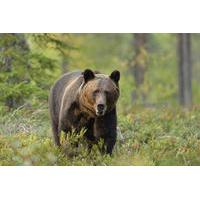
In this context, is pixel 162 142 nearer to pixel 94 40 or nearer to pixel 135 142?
pixel 135 142

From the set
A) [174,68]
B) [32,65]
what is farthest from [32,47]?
[174,68]

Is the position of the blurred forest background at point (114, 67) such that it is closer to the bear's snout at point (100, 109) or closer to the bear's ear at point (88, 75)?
the bear's snout at point (100, 109)

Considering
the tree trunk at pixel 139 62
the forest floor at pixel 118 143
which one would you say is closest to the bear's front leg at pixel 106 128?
the forest floor at pixel 118 143

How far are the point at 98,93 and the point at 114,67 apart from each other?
11.3 metres

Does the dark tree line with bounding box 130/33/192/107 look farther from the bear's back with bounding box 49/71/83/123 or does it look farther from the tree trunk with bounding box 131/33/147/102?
the bear's back with bounding box 49/71/83/123

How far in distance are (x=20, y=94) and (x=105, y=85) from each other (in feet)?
9.50

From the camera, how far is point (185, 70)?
1939 centimetres

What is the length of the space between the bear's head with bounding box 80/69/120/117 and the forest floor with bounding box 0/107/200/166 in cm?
46

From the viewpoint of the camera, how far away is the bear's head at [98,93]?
31.9 feet

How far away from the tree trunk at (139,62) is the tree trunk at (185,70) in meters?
1.02

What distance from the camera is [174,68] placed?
2106cm

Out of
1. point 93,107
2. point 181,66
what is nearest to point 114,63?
point 181,66
